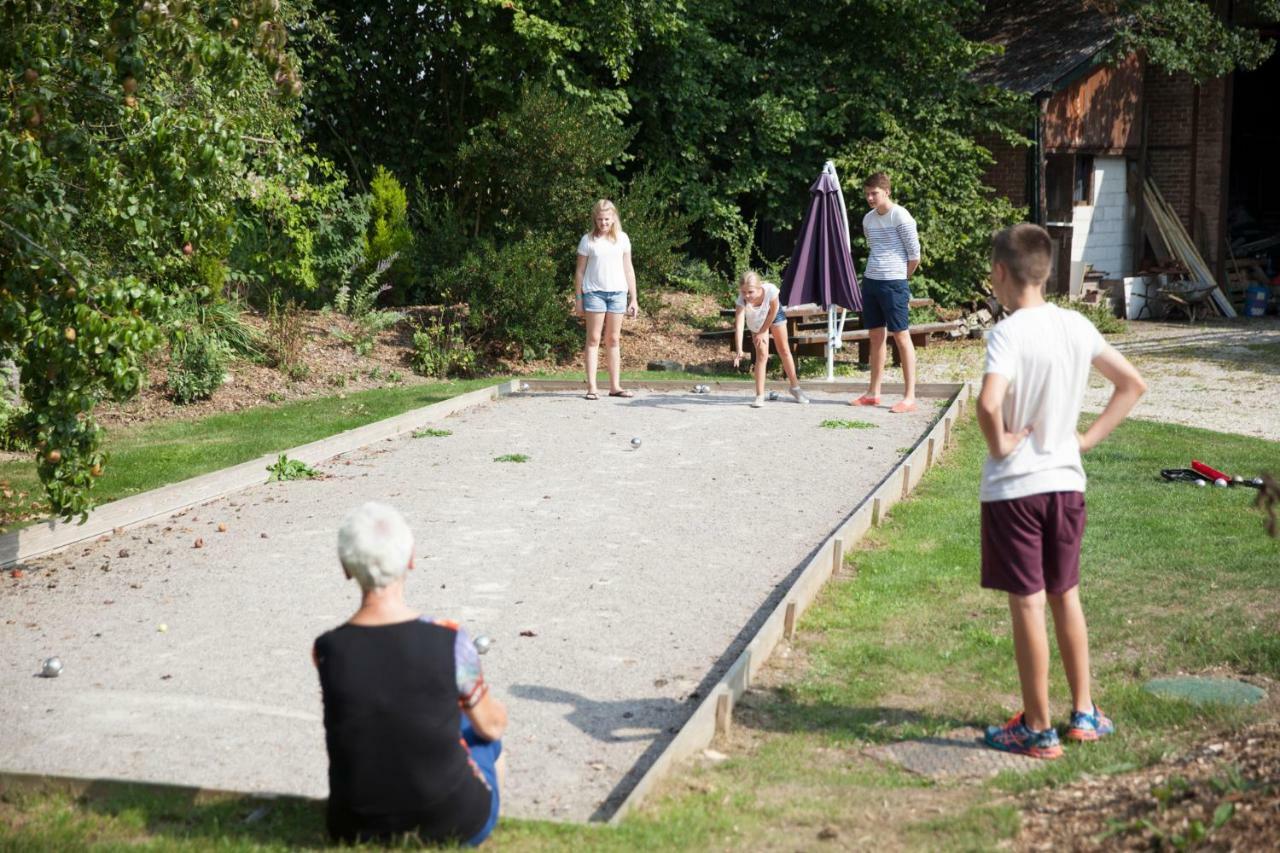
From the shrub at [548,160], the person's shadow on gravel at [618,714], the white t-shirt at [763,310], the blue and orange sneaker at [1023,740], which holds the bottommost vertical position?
the person's shadow on gravel at [618,714]

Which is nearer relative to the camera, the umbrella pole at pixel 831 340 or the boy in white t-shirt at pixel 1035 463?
the boy in white t-shirt at pixel 1035 463

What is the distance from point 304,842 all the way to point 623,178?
64.9ft

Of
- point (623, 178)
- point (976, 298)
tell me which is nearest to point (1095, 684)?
point (976, 298)

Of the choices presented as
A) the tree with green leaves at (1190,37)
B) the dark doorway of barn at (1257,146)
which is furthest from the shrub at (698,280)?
the dark doorway of barn at (1257,146)

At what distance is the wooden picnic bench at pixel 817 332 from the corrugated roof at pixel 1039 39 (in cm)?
613

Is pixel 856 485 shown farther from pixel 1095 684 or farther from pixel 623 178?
pixel 623 178

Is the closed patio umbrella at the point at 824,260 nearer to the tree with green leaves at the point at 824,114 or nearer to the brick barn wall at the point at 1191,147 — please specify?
the tree with green leaves at the point at 824,114

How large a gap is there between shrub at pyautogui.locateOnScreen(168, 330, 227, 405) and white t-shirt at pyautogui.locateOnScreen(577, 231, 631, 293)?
3932 millimetres

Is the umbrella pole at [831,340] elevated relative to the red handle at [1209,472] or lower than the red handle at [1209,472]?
elevated

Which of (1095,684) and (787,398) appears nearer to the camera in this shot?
(1095,684)

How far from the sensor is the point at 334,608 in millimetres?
6703

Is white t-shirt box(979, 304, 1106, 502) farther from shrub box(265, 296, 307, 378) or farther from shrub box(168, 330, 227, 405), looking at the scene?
shrub box(265, 296, 307, 378)

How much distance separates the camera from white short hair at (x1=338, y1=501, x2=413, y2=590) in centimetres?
379

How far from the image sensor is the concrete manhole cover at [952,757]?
4.67m
